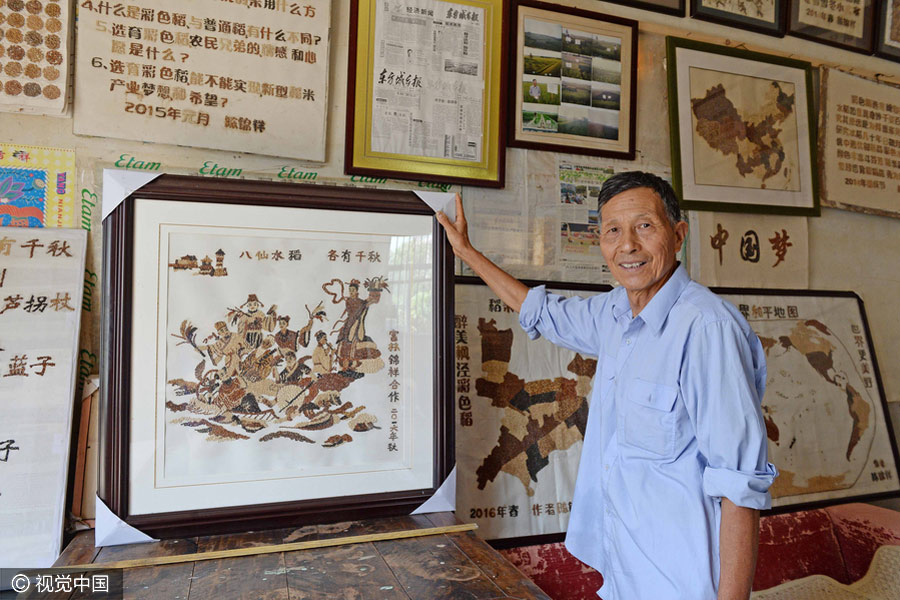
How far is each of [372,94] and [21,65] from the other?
2.68 ft

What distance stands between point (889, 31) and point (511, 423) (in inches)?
88.9

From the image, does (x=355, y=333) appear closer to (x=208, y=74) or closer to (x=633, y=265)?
(x=633, y=265)

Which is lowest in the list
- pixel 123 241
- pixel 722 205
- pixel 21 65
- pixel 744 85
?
pixel 123 241

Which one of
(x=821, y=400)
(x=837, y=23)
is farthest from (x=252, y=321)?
(x=837, y=23)

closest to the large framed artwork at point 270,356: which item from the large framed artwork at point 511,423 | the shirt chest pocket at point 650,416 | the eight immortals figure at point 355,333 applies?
the eight immortals figure at point 355,333

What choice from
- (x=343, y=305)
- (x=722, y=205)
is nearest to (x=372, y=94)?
(x=343, y=305)

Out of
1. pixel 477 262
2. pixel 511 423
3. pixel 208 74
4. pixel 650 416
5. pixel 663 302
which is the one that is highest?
pixel 208 74

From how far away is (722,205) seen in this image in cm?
201

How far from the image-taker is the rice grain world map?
2004 mm

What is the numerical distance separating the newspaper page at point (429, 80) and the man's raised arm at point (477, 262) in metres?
0.28

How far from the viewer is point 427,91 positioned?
5.48 feet

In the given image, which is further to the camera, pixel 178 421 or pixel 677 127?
pixel 677 127

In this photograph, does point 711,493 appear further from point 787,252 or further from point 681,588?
point 787,252

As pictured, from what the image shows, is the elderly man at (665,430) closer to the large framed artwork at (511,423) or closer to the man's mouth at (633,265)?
the man's mouth at (633,265)
